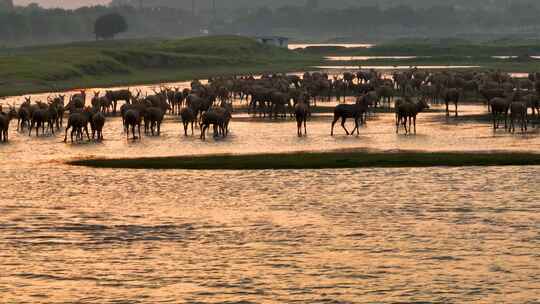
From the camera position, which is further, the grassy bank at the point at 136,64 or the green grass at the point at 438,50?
the green grass at the point at 438,50

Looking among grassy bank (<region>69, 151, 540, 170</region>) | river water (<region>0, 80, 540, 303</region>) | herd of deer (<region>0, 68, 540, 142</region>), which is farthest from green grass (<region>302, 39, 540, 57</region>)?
river water (<region>0, 80, 540, 303</region>)

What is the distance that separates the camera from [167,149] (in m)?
42.4

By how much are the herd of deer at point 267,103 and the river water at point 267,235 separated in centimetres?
816

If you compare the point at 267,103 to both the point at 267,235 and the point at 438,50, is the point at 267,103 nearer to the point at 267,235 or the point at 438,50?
the point at 267,235

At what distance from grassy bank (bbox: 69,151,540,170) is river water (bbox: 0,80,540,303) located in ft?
3.44

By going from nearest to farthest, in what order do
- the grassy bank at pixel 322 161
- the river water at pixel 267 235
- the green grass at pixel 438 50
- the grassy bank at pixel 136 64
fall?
the river water at pixel 267 235 < the grassy bank at pixel 322 161 < the grassy bank at pixel 136 64 < the green grass at pixel 438 50

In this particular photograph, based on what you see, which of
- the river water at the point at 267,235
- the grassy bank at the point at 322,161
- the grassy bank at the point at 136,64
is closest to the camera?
the river water at the point at 267,235

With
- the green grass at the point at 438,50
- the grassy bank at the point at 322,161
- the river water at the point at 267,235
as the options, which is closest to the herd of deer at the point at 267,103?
the grassy bank at the point at 322,161

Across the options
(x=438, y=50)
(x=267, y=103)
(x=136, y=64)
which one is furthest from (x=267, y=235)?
(x=438, y=50)

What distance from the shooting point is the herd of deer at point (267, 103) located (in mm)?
46844

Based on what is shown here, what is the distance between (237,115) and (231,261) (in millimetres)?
35654

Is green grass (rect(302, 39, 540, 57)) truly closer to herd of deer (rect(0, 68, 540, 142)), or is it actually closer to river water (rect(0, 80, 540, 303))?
herd of deer (rect(0, 68, 540, 142))

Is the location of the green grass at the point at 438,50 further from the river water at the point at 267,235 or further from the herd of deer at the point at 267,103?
the river water at the point at 267,235

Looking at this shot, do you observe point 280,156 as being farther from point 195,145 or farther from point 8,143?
point 8,143
